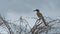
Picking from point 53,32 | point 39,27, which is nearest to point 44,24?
point 39,27

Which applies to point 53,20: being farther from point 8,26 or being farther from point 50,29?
point 8,26

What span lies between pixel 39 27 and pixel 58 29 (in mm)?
1300

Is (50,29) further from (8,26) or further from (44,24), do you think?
(8,26)

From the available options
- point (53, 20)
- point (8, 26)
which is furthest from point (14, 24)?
point (53, 20)

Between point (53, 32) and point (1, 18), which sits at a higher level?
point (1, 18)

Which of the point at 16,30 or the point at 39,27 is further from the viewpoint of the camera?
the point at 16,30

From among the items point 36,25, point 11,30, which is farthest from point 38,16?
point 11,30

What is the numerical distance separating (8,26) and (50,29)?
2391 mm

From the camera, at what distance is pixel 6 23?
13.9 m

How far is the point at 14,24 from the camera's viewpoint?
14.0 m

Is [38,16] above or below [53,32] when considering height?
above

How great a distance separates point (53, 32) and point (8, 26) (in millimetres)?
2395

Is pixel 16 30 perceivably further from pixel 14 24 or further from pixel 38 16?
pixel 38 16

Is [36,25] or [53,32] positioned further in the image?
[53,32]
